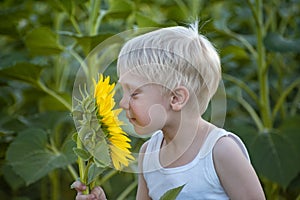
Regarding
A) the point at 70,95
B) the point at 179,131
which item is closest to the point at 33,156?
the point at 70,95

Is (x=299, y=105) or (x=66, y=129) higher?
(x=299, y=105)

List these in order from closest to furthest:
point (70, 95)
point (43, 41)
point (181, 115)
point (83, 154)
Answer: point (83, 154)
point (181, 115)
point (43, 41)
point (70, 95)

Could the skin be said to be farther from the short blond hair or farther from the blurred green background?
the blurred green background

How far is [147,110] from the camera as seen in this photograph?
973 mm

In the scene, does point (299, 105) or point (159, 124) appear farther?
point (299, 105)

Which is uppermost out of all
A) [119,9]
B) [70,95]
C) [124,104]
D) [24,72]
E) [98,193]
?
[124,104]

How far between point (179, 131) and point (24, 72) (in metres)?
0.67

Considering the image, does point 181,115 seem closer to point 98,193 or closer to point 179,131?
point 179,131

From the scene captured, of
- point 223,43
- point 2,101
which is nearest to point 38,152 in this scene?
point 2,101

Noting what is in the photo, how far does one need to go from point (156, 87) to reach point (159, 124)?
0.20ft

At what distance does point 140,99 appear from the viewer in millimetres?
971

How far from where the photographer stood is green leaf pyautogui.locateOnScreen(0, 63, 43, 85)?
5.19 feet

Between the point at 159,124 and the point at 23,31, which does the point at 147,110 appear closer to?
the point at 159,124

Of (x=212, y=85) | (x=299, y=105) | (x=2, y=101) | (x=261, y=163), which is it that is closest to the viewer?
(x=212, y=85)
